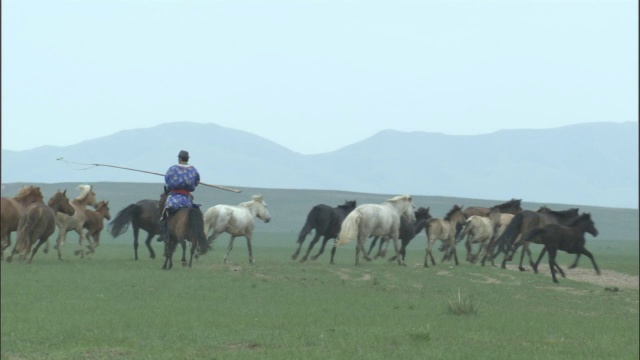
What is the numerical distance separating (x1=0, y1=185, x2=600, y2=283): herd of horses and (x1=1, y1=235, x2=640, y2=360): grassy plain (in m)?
0.92

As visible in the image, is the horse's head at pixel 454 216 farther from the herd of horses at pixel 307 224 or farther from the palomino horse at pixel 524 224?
the palomino horse at pixel 524 224

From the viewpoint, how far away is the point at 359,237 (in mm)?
30594

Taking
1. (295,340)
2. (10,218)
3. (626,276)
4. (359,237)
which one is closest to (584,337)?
(295,340)

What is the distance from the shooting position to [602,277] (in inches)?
1309

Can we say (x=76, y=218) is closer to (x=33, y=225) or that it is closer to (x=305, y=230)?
(x=33, y=225)

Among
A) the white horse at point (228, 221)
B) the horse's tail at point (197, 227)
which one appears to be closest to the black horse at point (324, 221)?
the white horse at point (228, 221)

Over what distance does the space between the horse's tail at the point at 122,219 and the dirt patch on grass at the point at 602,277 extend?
36.2 ft

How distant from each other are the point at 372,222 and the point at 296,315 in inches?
518

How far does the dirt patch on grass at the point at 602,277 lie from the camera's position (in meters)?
30.3

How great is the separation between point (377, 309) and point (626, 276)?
17.7m

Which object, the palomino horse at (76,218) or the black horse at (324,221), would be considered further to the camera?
the black horse at (324,221)

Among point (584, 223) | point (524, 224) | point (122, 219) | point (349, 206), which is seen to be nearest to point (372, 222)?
point (349, 206)

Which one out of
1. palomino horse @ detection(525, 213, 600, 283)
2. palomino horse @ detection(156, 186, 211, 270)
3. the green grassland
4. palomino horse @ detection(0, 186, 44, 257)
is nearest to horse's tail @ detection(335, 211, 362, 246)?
the green grassland

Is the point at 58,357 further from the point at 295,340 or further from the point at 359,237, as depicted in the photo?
the point at 359,237
